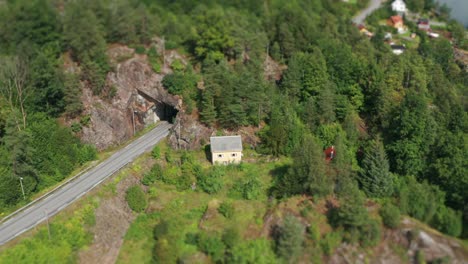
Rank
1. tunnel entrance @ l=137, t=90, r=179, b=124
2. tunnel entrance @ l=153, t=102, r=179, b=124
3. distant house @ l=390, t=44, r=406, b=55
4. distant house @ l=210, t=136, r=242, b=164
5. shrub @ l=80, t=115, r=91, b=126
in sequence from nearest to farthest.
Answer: distant house @ l=210, t=136, r=242, b=164 < shrub @ l=80, t=115, r=91, b=126 < tunnel entrance @ l=137, t=90, r=179, b=124 < tunnel entrance @ l=153, t=102, r=179, b=124 < distant house @ l=390, t=44, r=406, b=55

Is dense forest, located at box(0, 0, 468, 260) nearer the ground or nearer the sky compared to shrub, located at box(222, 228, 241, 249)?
nearer the sky

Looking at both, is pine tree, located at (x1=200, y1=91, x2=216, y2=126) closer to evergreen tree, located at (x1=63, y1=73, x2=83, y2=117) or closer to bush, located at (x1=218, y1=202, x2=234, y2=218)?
bush, located at (x1=218, y1=202, x2=234, y2=218)

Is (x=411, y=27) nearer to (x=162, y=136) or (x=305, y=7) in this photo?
(x=305, y=7)

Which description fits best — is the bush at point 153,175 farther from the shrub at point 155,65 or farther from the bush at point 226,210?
the shrub at point 155,65

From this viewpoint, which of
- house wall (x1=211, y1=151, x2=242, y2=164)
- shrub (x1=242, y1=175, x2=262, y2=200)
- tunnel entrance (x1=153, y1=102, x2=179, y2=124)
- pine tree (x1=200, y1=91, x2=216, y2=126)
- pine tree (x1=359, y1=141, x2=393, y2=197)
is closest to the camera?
pine tree (x1=359, y1=141, x2=393, y2=197)

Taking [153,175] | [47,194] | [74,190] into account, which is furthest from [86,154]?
[153,175]

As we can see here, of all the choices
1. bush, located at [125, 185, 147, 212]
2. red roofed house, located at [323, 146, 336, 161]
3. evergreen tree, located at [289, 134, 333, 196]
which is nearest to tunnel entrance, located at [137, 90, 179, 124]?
bush, located at [125, 185, 147, 212]
